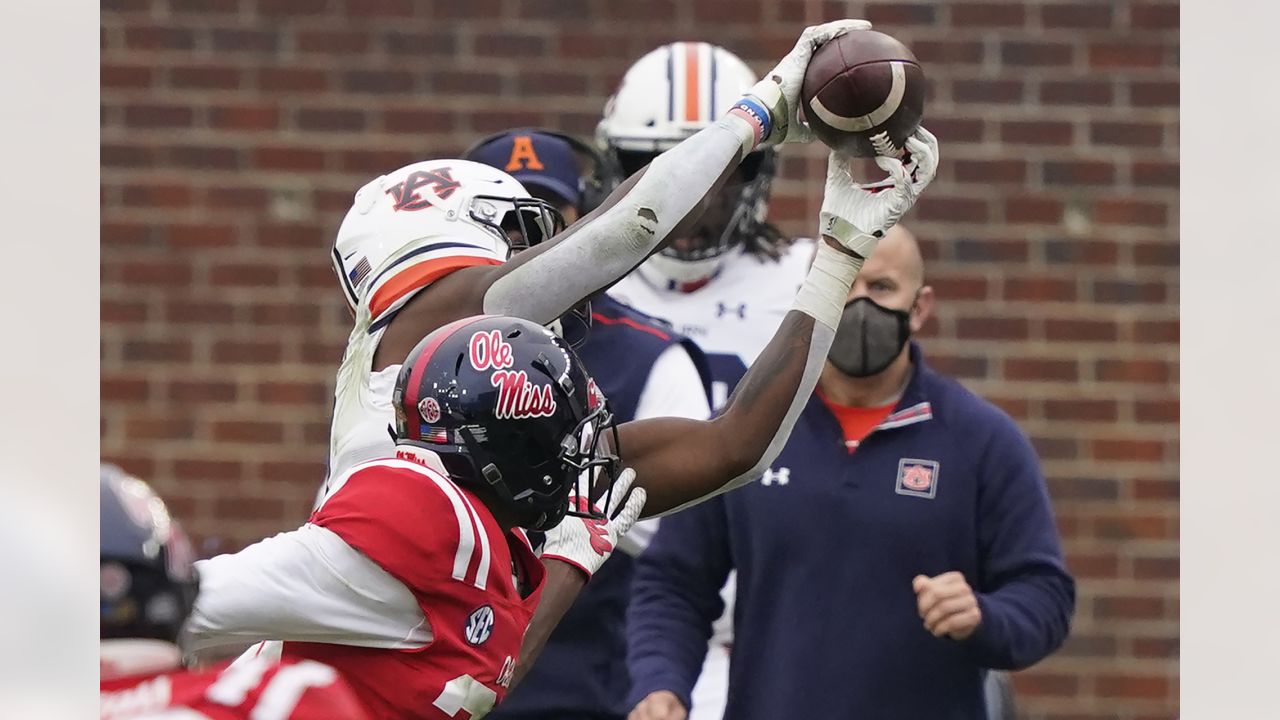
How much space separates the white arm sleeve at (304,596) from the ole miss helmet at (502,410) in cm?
23

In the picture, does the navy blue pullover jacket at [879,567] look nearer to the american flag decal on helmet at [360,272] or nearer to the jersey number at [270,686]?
the american flag decal on helmet at [360,272]

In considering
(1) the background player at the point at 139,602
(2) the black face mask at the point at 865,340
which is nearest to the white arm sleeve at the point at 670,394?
(2) the black face mask at the point at 865,340

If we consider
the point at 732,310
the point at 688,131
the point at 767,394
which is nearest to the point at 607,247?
the point at 767,394

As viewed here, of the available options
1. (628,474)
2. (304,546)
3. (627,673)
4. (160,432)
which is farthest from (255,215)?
(304,546)

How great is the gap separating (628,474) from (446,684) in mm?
735

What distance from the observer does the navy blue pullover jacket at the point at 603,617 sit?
446cm

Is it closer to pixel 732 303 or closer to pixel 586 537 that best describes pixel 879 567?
pixel 586 537

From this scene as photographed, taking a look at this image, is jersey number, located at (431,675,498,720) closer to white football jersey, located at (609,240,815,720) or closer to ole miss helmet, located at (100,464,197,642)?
ole miss helmet, located at (100,464,197,642)

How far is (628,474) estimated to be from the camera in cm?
373

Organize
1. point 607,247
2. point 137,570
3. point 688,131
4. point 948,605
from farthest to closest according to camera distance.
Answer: point 688,131, point 948,605, point 607,247, point 137,570

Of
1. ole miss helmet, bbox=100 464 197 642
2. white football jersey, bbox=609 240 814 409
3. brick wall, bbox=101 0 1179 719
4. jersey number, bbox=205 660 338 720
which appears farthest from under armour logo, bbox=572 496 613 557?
brick wall, bbox=101 0 1179 719

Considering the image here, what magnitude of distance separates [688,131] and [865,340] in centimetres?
146

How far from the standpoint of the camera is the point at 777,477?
4.62 m
